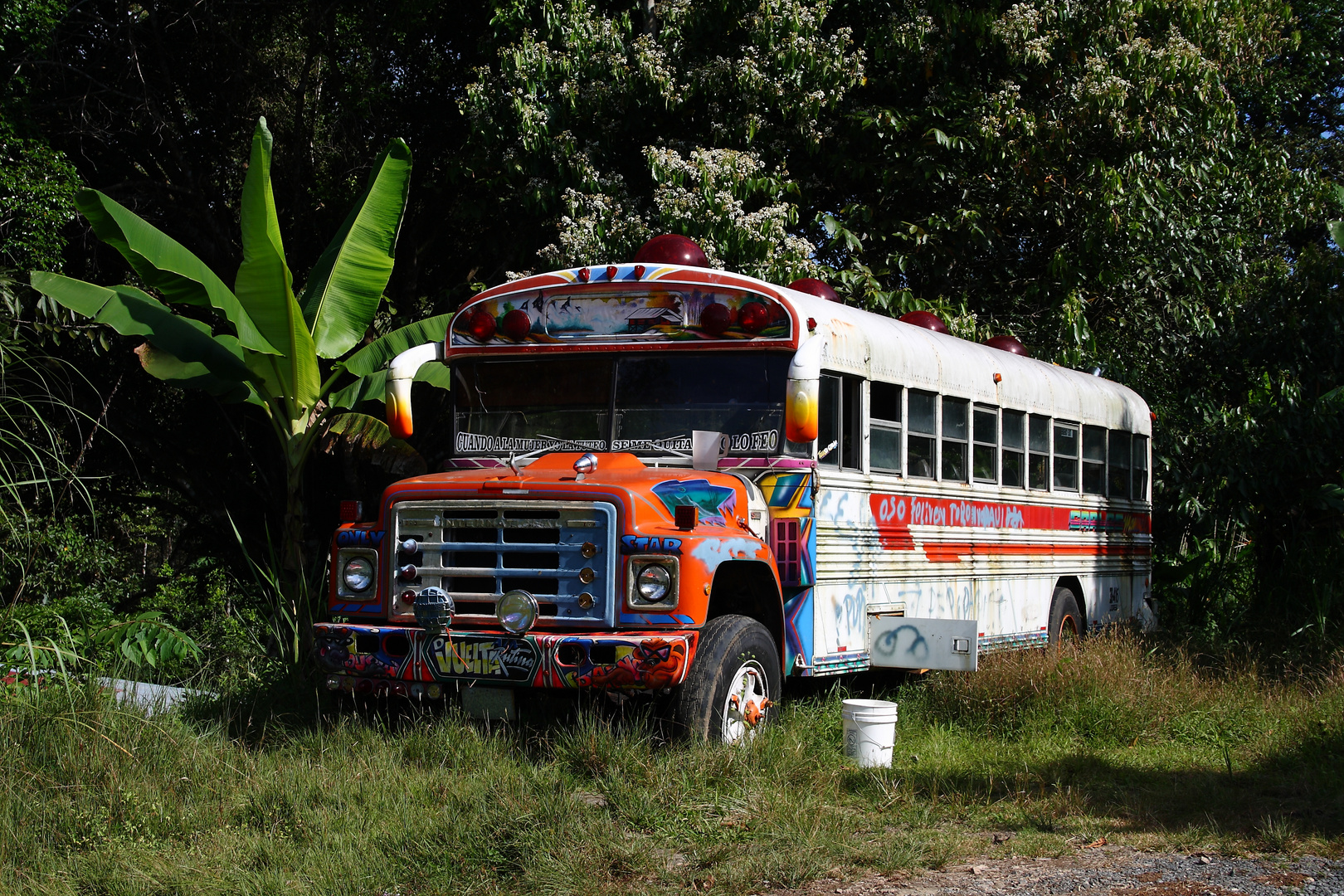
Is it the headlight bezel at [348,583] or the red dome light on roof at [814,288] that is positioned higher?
the red dome light on roof at [814,288]

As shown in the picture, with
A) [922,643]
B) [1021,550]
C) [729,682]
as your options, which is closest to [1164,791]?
[922,643]

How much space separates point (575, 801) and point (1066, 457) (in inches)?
271

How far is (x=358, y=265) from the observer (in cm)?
1074

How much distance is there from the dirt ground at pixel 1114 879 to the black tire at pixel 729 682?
1.45 meters

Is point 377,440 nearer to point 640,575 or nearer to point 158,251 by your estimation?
point 158,251

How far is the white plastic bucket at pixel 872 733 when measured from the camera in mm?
6863

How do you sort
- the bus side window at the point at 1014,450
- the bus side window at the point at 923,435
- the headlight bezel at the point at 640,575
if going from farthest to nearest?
the bus side window at the point at 1014,450, the bus side window at the point at 923,435, the headlight bezel at the point at 640,575

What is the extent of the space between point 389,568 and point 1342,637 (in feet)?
27.4

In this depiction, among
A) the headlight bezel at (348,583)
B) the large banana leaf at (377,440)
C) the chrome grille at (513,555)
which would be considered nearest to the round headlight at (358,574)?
the headlight bezel at (348,583)

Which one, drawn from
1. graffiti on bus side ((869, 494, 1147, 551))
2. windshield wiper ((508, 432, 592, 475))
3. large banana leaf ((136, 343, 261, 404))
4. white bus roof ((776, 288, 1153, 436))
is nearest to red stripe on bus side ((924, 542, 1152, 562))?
graffiti on bus side ((869, 494, 1147, 551))

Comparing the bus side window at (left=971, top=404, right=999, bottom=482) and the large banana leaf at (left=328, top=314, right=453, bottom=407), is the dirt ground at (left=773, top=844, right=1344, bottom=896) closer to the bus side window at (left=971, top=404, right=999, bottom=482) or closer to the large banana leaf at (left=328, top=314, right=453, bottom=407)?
the bus side window at (left=971, top=404, right=999, bottom=482)

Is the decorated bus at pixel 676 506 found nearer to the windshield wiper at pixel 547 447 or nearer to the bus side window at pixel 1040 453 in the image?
the windshield wiper at pixel 547 447

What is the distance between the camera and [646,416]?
7441mm

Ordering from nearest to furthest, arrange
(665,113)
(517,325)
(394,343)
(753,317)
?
(753,317) → (517,325) → (394,343) → (665,113)
